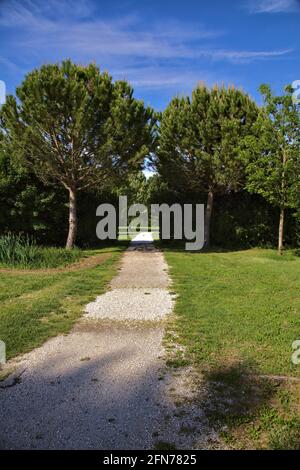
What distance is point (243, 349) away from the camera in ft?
14.9

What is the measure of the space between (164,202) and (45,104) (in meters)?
8.49

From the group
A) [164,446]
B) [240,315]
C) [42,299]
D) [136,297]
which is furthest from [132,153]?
[164,446]

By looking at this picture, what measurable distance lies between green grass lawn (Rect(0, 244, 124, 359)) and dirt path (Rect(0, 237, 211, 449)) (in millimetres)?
347

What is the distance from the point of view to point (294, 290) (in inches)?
303

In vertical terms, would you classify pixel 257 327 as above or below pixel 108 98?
below

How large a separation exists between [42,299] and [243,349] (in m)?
4.08

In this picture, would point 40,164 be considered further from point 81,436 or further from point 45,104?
point 81,436

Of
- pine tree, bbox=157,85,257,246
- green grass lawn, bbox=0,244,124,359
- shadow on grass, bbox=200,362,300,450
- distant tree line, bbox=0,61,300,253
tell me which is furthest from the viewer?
pine tree, bbox=157,85,257,246

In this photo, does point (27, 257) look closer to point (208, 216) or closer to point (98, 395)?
point (98, 395)

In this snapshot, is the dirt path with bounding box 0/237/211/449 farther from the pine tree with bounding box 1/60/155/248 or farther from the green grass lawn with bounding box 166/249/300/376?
the pine tree with bounding box 1/60/155/248

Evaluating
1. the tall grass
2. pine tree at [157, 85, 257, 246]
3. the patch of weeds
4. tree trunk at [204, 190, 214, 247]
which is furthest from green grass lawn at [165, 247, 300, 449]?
tree trunk at [204, 190, 214, 247]

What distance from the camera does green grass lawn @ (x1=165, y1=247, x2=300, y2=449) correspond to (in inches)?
119

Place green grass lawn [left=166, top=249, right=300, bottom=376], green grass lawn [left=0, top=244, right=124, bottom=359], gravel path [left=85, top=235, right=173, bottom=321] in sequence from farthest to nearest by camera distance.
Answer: gravel path [left=85, top=235, right=173, bottom=321]
green grass lawn [left=0, top=244, right=124, bottom=359]
green grass lawn [left=166, top=249, right=300, bottom=376]
